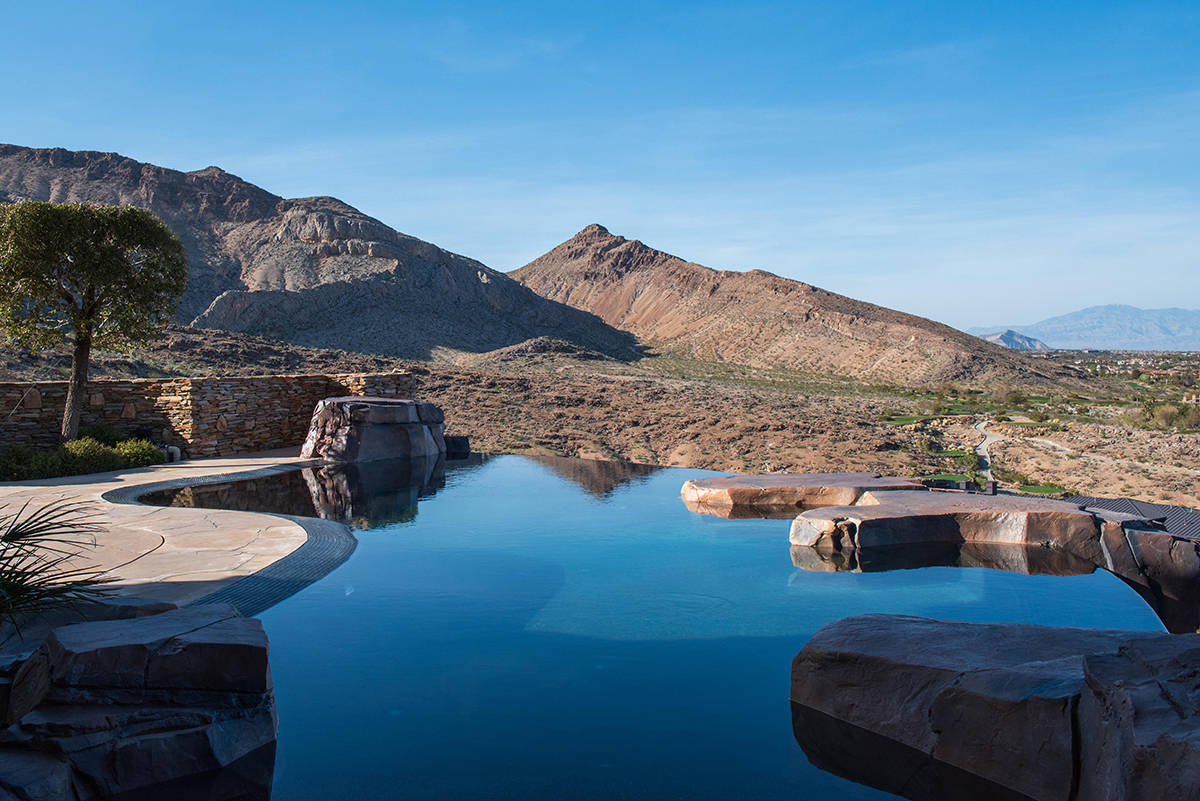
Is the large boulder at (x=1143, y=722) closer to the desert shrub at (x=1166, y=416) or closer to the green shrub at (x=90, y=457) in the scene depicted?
the green shrub at (x=90, y=457)

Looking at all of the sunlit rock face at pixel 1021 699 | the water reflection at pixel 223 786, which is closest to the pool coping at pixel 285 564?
the water reflection at pixel 223 786

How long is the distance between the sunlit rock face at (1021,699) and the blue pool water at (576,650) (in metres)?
0.39

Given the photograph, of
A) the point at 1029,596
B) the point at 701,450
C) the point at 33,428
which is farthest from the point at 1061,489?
the point at 33,428

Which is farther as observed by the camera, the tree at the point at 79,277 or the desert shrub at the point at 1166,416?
the desert shrub at the point at 1166,416

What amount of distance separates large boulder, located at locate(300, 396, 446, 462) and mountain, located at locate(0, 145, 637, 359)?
33105 millimetres

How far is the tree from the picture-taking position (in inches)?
448

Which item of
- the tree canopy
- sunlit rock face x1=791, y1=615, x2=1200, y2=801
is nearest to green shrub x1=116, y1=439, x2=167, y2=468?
the tree canopy

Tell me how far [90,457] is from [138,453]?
2.33 ft

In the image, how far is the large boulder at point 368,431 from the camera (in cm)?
1266

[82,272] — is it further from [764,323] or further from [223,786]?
[764,323]

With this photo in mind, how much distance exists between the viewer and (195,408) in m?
13.0

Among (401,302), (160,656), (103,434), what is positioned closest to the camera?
(160,656)

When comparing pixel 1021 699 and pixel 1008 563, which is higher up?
pixel 1021 699

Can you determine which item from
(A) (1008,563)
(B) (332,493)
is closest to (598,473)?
(B) (332,493)
